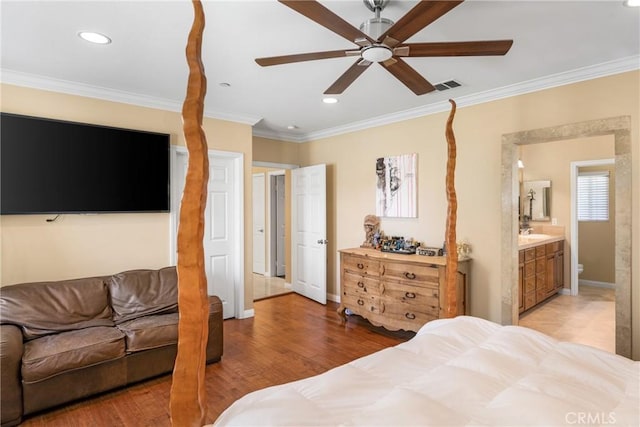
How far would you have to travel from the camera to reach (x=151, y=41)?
244 centimetres

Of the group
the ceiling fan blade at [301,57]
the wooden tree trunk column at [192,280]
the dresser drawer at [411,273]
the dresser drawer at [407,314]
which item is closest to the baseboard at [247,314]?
the dresser drawer at [407,314]

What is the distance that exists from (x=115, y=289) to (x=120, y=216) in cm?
81

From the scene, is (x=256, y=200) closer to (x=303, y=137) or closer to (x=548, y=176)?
(x=303, y=137)

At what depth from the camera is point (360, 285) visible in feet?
13.6

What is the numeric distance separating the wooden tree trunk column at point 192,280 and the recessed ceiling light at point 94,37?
1.53 metres

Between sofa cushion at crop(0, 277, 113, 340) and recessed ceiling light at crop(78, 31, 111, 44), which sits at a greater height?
recessed ceiling light at crop(78, 31, 111, 44)

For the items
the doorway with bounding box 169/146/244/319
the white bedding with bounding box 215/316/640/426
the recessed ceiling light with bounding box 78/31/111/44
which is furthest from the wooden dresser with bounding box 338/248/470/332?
the recessed ceiling light with bounding box 78/31/111/44

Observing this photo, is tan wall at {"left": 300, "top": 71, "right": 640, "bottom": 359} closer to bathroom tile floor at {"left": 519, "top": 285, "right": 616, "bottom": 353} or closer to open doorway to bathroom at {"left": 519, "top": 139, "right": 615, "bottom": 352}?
bathroom tile floor at {"left": 519, "top": 285, "right": 616, "bottom": 353}

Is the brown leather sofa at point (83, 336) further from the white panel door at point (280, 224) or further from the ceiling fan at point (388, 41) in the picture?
the white panel door at point (280, 224)

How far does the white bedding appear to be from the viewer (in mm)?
1169

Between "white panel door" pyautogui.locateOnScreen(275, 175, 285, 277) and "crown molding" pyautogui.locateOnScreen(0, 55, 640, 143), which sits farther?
"white panel door" pyautogui.locateOnScreen(275, 175, 285, 277)

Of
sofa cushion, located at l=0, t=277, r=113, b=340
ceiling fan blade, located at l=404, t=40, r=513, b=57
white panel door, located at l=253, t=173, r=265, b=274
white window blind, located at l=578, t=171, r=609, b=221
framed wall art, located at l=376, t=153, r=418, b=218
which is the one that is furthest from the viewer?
white panel door, located at l=253, t=173, r=265, b=274

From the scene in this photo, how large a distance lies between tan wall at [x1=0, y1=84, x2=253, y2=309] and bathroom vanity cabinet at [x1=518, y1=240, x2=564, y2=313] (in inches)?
168

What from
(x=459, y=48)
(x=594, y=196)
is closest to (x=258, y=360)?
(x=459, y=48)
